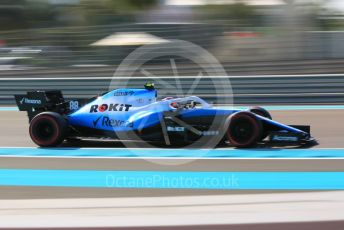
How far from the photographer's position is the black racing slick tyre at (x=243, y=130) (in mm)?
7911

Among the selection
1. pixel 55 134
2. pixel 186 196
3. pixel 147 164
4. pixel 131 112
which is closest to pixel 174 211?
pixel 186 196

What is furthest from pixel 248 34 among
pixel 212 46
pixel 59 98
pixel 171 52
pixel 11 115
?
pixel 59 98

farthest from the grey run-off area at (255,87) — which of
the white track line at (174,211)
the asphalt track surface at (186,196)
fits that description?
the white track line at (174,211)

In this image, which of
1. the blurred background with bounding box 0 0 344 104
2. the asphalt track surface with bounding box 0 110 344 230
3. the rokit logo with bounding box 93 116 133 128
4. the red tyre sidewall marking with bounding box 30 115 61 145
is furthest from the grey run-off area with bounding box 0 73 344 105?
the red tyre sidewall marking with bounding box 30 115 61 145

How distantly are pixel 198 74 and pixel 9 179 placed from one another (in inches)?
399

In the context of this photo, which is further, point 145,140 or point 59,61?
point 59,61

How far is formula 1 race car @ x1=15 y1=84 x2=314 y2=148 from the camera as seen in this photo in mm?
8094

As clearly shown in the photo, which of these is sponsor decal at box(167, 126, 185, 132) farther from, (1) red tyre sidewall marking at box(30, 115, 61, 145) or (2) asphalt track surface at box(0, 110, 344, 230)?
(1) red tyre sidewall marking at box(30, 115, 61, 145)

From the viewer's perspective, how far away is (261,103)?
46.6 ft

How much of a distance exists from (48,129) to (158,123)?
1836 mm

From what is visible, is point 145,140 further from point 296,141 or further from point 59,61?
point 59,61

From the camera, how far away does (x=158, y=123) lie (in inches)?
324

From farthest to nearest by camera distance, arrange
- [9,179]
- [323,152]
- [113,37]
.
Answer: [113,37] → [323,152] → [9,179]

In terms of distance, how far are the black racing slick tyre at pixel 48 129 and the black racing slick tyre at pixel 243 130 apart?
2629mm
